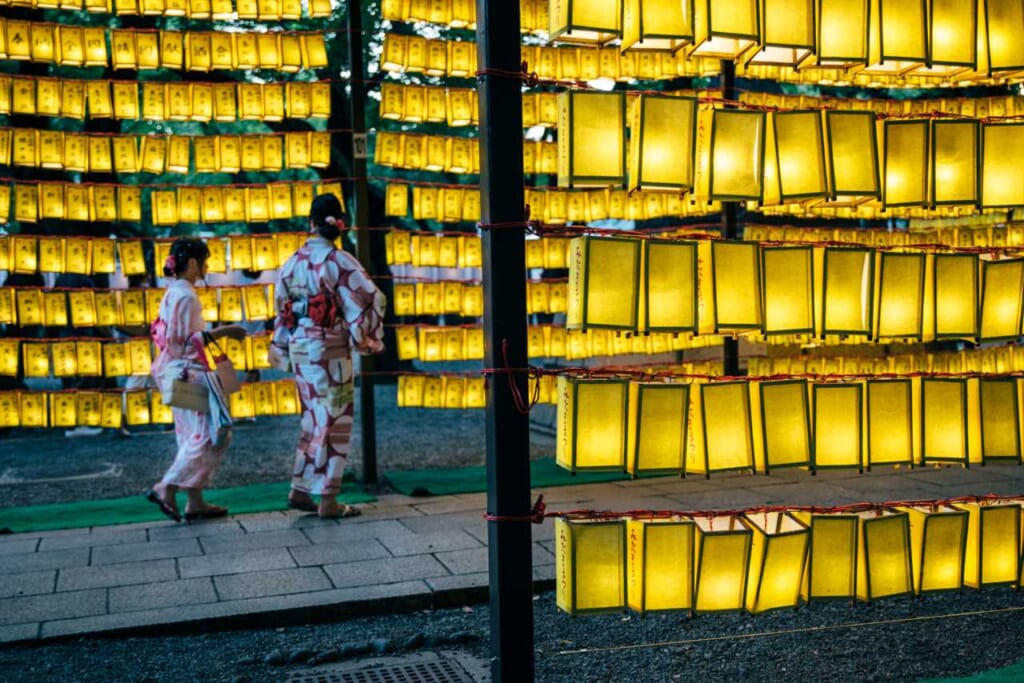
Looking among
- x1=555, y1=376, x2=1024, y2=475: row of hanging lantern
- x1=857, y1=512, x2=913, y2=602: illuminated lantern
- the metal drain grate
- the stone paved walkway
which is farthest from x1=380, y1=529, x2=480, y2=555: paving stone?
x1=857, y1=512, x2=913, y2=602: illuminated lantern

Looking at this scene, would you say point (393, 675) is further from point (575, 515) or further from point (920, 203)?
point (920, 203)

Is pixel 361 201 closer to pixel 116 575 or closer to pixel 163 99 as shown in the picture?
pixel 163 99

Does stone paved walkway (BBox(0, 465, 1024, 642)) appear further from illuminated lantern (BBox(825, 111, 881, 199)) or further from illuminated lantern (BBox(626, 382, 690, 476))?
illuminated lantern (BBox(825, 111, 881, 199))

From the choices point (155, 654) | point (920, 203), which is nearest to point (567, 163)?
point (920, 203)

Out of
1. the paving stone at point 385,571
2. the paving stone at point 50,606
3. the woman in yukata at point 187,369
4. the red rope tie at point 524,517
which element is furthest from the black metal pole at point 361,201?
the red rope tie at point 524,517

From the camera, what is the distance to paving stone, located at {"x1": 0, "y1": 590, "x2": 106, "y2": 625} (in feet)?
18.3

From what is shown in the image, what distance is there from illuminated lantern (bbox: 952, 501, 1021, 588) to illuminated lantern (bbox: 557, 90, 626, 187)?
78.0 inches

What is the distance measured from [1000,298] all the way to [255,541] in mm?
4846

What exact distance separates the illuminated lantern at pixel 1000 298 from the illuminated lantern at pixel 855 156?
2.11 feet

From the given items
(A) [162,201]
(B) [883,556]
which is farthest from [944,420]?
(A) [162,201]

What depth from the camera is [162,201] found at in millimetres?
8570

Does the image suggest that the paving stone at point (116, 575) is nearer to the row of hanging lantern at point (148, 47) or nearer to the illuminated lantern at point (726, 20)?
the row of hanging lantern at point (148, 47)

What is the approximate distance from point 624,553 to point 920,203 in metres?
1.84

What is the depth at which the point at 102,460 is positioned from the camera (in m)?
11.3
